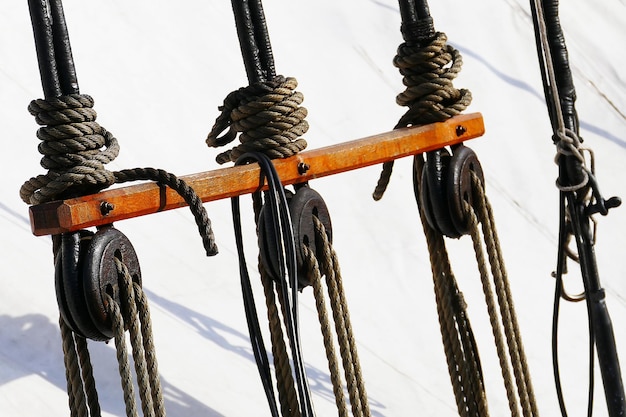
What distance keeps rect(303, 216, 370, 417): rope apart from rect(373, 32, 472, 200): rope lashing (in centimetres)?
14

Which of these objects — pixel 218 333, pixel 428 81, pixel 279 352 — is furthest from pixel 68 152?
pixel 218 333

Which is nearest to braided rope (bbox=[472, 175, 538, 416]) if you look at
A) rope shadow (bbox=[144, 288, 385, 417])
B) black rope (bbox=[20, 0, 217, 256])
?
black rope (bbox=[20, 0, 217, 256])

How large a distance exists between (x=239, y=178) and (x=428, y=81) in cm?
24

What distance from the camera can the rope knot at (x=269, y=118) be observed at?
0.84 metres

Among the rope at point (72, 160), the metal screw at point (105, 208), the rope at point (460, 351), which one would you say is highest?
the rope at point (72, 160)

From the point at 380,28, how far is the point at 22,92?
0.82 m

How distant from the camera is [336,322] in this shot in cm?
87

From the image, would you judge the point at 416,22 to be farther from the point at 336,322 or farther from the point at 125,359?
the point at 125,359

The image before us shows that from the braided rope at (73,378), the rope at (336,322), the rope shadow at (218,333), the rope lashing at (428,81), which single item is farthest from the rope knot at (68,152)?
the rope shadow at (218,333)

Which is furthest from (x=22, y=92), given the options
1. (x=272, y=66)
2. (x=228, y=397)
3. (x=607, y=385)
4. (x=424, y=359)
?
(x=607, y=385)

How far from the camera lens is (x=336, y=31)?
212cm

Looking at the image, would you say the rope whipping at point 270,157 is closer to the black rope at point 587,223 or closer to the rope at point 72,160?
the rope at point 72,160

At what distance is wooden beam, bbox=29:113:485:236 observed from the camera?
2.38 feet

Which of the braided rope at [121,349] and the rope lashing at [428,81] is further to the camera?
the rope lashing at [428,81]
